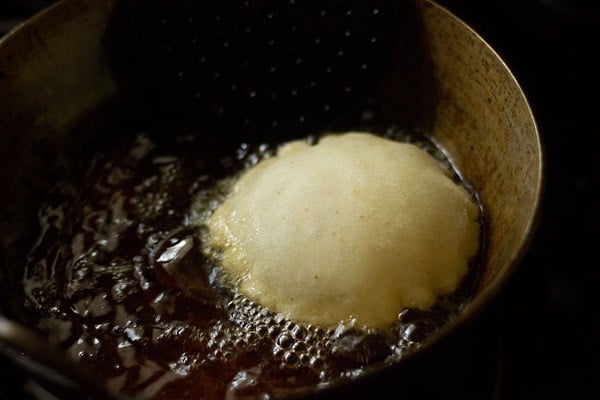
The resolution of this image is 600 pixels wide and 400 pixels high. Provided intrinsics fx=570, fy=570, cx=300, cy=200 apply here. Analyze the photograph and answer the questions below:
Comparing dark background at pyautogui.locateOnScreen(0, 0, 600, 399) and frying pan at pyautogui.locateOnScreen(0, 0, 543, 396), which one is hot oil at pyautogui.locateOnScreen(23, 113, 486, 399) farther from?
dark background at pyautogui.locateOnScreen(0, 0, 600, 399)

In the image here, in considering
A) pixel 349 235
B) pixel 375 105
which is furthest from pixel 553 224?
pixel 349 235

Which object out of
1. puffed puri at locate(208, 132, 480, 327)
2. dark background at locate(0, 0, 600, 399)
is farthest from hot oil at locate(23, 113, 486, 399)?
dark background at locate(0, 0, 600, 399)

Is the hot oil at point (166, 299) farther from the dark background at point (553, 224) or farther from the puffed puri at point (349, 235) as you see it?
the dark background at point (553, 224)

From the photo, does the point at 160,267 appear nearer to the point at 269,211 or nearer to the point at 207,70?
the point at 269,211

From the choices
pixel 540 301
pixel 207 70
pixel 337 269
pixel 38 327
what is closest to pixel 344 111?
pixel 207 70

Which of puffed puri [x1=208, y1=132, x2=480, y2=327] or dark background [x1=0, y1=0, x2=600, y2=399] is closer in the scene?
puffed puri [x1=208, y1=132, x2=480, y2=327]

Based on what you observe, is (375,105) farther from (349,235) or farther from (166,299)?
(166,299)
